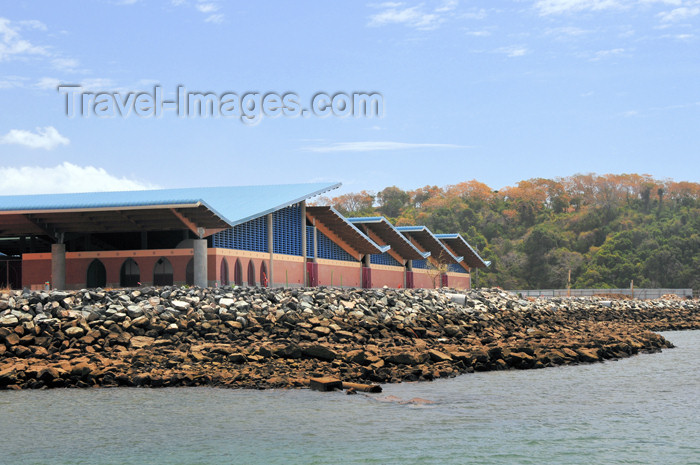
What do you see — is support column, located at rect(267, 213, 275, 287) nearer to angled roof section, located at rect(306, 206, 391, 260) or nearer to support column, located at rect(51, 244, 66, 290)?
angled roof section, located at rect(306, 206, 391, 260)

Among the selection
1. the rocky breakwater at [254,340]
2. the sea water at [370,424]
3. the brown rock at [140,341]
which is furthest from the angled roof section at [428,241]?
the sea water at [370,424]

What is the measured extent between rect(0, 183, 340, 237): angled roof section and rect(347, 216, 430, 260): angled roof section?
1234cm

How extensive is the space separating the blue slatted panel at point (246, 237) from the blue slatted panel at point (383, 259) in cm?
1649

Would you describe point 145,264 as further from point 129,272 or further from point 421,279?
point 421,279

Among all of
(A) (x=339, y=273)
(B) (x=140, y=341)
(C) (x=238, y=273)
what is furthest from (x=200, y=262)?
(A) (x=339, y=273)

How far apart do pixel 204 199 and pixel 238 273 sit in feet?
18.9

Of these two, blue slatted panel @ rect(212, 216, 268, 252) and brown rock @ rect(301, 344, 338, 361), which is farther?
blue slatted panel @ rect(212, 216, 268, 252)

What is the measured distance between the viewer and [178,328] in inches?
1017

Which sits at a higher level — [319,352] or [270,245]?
[270,245]

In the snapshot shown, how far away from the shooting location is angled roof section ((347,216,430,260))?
58750 millimetres

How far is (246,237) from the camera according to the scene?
44.7m

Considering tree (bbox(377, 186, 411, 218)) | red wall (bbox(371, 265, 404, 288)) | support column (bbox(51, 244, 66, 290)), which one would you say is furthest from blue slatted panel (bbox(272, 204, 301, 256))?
tree (bbox(377, 186, 411, 218))

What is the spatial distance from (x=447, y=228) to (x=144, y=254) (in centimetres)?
7658

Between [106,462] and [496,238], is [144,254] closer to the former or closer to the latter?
[106,462]
